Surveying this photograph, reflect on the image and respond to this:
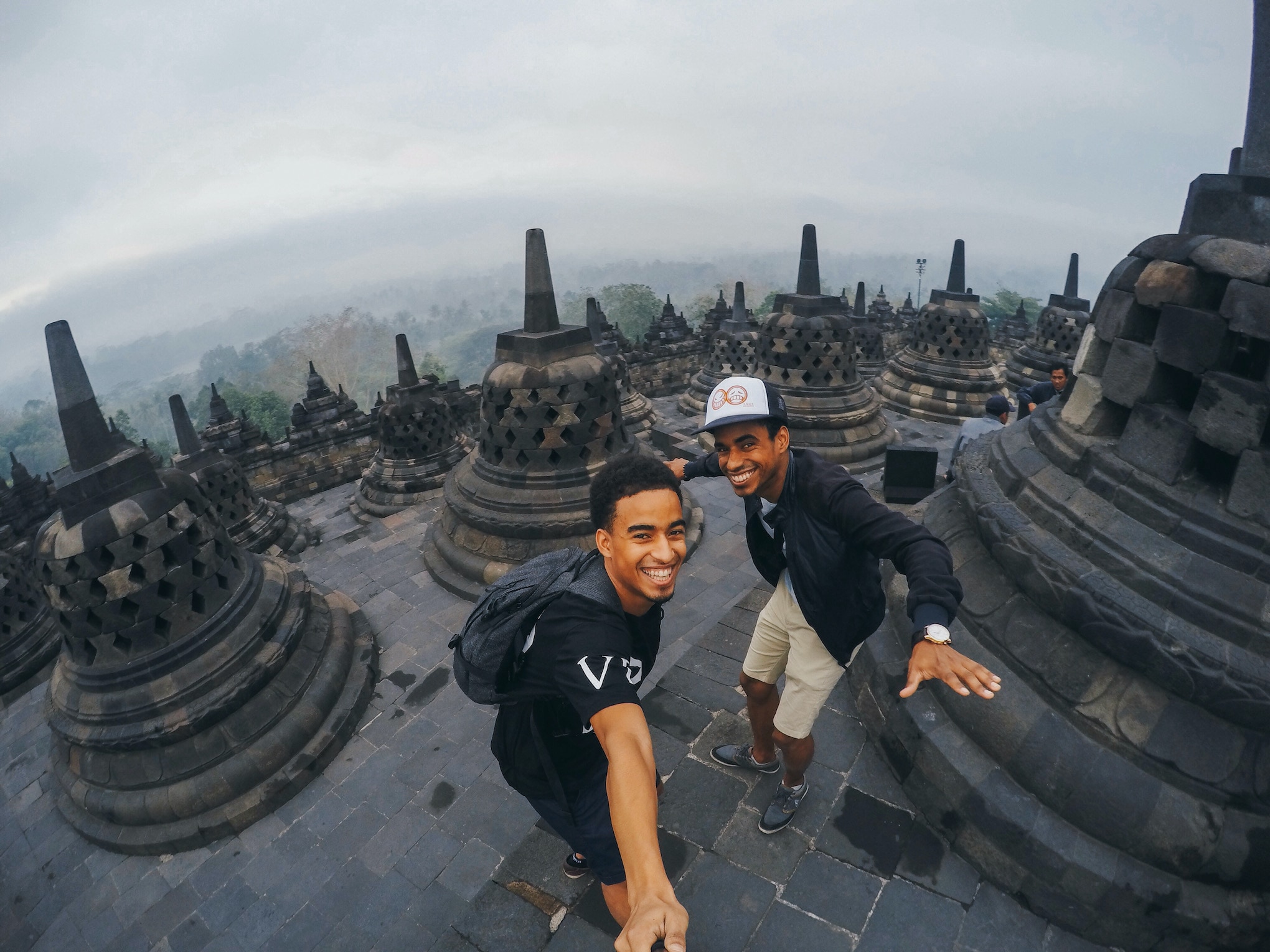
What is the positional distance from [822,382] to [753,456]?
8.93 metres

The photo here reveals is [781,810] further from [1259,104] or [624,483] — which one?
[1259,104]

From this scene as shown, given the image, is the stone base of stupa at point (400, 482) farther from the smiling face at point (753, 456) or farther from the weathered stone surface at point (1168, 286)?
the weathered stone surface at point (1168, 286)

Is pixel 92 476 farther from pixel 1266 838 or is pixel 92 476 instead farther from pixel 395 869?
pixel 1266 838

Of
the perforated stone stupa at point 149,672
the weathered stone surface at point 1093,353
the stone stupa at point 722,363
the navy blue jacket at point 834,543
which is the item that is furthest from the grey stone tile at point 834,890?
the stone stupa at point 722,363

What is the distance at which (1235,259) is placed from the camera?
2.89 meters

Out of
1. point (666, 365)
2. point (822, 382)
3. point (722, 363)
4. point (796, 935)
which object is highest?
point (822, 382)

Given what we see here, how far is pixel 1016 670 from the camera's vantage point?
341 cm

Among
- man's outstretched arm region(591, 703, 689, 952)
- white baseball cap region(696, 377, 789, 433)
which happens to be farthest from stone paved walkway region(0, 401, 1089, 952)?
white baseball cap region(696, 377, 789, 433)

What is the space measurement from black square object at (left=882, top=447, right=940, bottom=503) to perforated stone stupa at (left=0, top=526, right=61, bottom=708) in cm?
1128

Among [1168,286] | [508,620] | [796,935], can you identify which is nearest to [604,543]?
[508,620]

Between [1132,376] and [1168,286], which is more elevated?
[1168,286]

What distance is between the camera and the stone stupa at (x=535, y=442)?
720 cm

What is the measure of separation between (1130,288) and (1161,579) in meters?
1.79

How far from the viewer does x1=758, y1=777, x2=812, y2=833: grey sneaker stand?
3.37 meters
